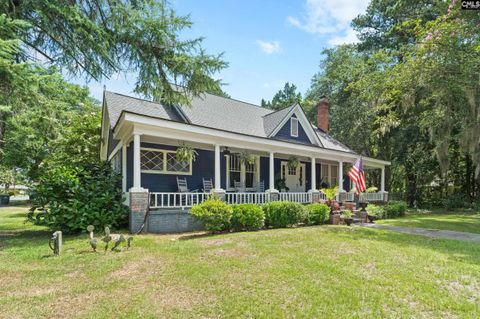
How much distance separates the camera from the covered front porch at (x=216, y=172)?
32.3ft

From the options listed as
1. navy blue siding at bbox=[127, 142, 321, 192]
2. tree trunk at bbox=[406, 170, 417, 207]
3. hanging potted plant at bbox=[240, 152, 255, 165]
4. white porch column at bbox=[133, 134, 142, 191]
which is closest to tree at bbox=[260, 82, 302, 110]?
tree trunk at bbox=[406, 170, 417, 207]

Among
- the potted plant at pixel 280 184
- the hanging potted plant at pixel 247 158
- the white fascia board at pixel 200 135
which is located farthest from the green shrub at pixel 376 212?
the hanging potted plant at pixel 247 158

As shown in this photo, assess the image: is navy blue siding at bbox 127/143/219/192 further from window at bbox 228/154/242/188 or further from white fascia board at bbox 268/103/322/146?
white fascia board at bbox 268/103/322/146

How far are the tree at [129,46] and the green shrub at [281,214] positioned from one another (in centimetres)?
449

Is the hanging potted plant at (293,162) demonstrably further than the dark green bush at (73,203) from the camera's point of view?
Yes

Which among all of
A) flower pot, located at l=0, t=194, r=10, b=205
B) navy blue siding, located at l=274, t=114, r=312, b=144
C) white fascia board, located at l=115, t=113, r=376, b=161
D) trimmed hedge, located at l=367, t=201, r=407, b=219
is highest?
navy blue siding, located at l=274, t=114, r=312, b=144

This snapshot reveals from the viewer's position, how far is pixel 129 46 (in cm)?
798

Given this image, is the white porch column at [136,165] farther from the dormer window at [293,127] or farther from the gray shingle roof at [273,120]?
the dormer window at [293,127]

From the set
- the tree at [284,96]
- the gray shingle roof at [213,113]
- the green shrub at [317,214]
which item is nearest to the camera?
the green shrub at [317,214]

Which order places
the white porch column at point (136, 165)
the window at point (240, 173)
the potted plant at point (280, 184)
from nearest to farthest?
the white porch column at point (136, 165), the window at point (240, 173), the potted plant at point (280, 184)

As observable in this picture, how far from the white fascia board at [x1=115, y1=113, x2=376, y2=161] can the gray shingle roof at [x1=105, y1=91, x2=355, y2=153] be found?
1.79 meters

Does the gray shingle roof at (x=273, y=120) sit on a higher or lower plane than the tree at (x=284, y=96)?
lower

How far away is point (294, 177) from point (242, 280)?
466 inches

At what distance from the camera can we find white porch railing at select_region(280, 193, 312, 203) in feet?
40.7
